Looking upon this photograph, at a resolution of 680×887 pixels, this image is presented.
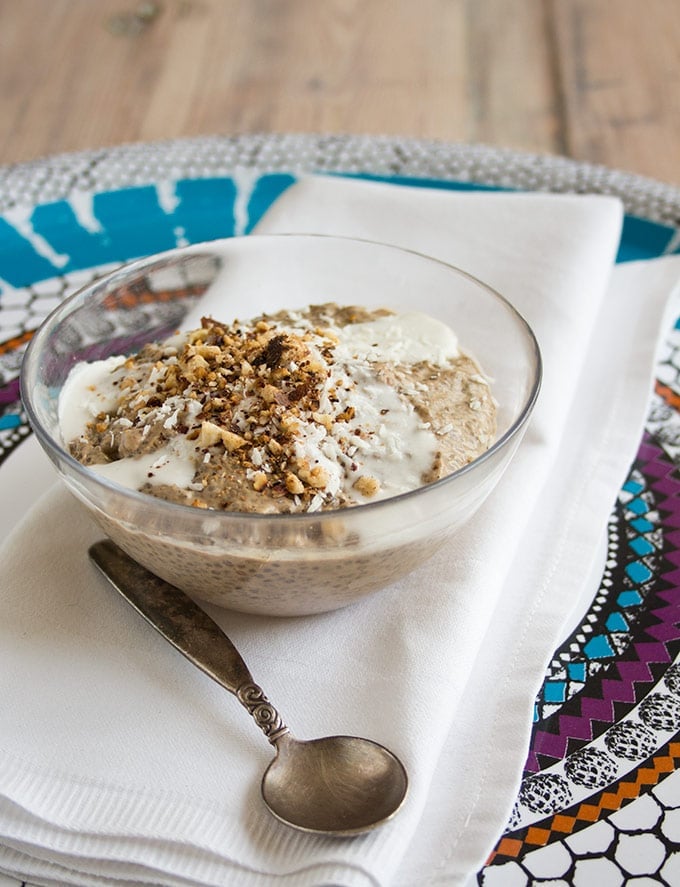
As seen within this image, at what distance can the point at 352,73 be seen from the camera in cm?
377

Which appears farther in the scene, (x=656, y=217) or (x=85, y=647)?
(x=656, y=217)

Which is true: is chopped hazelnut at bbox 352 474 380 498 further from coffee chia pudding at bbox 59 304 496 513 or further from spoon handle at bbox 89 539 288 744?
spoon handle at bbox 89 539 288 744

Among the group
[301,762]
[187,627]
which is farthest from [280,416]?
[301,762]

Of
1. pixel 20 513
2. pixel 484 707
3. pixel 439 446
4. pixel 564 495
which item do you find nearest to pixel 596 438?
pixel 564 495

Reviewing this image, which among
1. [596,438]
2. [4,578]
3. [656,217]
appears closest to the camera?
[4,578]

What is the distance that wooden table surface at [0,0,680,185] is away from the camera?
343 cm

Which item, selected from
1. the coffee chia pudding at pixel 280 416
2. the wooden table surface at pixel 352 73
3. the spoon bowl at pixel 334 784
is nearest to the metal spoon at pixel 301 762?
the spoon bowl at pixel 334 784

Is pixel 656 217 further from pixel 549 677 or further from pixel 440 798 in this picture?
pixel 440 798

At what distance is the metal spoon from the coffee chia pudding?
0.20 metres

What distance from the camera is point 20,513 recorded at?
164cm

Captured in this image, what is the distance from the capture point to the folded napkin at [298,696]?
3.70 feet

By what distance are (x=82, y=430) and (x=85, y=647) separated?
322 millimetres

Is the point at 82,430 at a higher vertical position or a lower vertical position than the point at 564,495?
higher

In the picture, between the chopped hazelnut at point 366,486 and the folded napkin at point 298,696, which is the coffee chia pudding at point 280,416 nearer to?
the chopped hazelnut at point 366,486
